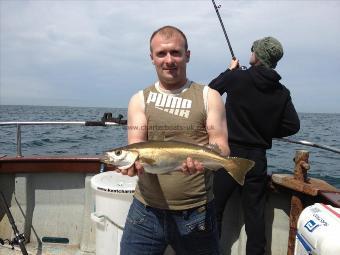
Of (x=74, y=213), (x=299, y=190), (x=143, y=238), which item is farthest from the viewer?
(x=74, y=213)

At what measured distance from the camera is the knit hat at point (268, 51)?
477cm

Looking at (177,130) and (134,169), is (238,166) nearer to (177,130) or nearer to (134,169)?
(177,130)

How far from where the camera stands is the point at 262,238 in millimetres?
4680

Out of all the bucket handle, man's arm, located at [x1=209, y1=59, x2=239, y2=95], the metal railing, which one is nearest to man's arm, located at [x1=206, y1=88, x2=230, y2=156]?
man's arm, located at [x1=209, y1=59, x2=239, y2=95]

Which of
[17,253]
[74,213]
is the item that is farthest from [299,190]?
[17,253]

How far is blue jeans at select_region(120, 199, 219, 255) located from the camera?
10.3 ft

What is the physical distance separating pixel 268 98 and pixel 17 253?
394cm

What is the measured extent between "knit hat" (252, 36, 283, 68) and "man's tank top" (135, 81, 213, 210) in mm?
1973

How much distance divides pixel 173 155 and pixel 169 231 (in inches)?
26.6

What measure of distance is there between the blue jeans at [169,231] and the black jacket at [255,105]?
5.12ft

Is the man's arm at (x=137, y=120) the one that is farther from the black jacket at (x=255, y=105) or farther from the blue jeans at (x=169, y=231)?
the black jacket at (x=255, y=105)

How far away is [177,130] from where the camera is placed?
10.2 feet

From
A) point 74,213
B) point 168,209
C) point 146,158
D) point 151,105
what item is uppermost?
point 151,105

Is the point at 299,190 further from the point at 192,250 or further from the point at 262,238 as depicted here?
the point at 192,250
